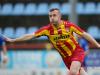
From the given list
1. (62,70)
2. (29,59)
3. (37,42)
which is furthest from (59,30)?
(37,42)

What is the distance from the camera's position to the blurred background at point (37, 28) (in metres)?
14.4

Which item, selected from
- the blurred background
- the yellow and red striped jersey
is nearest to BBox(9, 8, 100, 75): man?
the yellow and red striped jersey

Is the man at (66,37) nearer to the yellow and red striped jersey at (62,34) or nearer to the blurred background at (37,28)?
the yellow and red striped jersey at (62,34)

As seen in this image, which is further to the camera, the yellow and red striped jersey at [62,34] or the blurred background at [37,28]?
the blurred background at [37,28]

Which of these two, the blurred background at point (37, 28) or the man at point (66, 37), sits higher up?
the man at point (66, 37)

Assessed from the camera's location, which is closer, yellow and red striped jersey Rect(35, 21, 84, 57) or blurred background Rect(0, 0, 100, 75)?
yellow and red striped jersey Rect(35, 21, 84, 57)

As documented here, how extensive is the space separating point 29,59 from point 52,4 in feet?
10.8

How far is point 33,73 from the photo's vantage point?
47.7 ft

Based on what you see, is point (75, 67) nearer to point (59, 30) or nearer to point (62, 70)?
point (59, 30)

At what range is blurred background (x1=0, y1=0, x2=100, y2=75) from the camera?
14398 millimetres

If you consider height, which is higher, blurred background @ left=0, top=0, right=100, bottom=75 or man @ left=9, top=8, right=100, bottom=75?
man @ left=9, top=8, right=100, bottom=75

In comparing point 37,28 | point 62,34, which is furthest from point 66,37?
point 37,28

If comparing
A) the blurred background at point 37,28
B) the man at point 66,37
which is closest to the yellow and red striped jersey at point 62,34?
the man at point 66,37

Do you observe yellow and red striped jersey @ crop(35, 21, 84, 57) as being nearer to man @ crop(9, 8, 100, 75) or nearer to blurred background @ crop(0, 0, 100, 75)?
man @ crop(9, 8, 100, 75)
